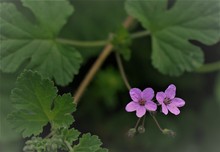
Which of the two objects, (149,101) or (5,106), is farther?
(5,106)

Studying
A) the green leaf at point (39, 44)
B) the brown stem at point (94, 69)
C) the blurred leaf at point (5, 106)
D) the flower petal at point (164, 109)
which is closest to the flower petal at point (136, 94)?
the flower petal at point (164, 109)

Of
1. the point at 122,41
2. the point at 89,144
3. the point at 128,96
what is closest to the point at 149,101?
the point at 89,144

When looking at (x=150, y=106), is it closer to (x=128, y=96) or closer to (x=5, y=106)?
(x=5, y=106)

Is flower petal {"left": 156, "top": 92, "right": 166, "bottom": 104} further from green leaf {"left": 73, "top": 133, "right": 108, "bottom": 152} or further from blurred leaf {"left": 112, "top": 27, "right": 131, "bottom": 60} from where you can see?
blurred leaf {"left": 112, "top": 27, "right": 131, "bottom": 60}

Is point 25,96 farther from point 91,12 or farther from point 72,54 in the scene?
point 91,12

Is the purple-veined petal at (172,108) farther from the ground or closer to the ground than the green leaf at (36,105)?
closer to the ground

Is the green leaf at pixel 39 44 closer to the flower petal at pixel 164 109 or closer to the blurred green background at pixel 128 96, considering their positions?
the flower petal at pixel 164 109

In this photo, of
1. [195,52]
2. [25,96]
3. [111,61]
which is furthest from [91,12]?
[25,96]
